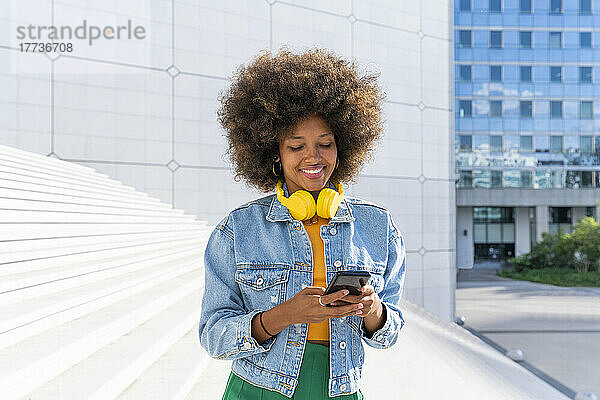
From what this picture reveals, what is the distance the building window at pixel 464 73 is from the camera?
69.1ft

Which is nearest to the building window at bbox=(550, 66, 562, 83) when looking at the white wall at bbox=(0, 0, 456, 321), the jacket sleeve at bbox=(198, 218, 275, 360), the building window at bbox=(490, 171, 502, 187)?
the building window at bbox=(490, 171, 502, 187)

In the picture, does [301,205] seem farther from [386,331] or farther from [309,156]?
[386,331]

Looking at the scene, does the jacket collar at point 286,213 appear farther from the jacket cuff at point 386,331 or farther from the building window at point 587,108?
the building window at point 587,108

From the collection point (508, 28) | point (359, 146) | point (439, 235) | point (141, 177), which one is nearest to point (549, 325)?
point (439, 235)

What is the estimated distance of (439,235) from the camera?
22.3ft

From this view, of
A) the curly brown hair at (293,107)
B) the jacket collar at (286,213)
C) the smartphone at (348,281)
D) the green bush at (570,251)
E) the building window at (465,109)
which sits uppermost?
the building window at (465,109)

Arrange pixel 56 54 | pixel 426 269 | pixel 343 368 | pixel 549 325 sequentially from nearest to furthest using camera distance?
1. pixel 343 368
2. pixel 56 54
3. pixel 426 269
4. pixel 549 325

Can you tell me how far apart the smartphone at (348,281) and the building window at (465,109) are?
20989 mm

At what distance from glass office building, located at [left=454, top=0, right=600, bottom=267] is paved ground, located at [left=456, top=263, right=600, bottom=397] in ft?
20.7

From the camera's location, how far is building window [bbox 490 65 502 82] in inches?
832

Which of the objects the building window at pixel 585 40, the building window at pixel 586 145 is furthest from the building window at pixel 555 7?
the building window at pixel 586 145

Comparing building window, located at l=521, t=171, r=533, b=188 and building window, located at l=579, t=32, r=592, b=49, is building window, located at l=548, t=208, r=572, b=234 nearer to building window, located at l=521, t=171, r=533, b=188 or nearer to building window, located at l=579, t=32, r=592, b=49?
building window, located at l=521, t=171, r=533, b=188

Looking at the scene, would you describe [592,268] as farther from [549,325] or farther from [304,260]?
[304,260]

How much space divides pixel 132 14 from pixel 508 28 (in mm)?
18753
